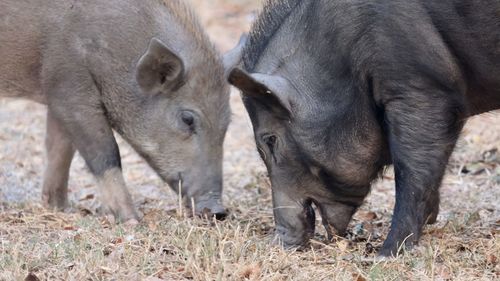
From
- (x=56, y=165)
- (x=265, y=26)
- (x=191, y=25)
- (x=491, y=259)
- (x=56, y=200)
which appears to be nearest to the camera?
(x=491, y=259)

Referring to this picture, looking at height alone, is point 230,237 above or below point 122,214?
above

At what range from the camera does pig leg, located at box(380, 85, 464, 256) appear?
602cm

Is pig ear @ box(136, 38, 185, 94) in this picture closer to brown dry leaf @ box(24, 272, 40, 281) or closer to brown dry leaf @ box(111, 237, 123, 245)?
brown dry leaf @ box(111, 237, 123, 245)

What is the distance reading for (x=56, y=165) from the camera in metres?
8.30

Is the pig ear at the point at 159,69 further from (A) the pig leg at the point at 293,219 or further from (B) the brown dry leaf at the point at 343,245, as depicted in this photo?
(B) the brown dry leaf at the point at 343,245

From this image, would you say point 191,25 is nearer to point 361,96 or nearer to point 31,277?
point 361,96

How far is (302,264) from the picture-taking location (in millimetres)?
5828

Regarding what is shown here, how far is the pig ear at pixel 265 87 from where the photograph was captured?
614cm

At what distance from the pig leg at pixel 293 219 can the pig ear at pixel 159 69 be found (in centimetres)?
138

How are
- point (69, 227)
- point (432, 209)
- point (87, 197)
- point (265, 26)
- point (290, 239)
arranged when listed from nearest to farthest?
point (290, 239) → point (265, 26) → point (69, 227) → point (432, 209) → point (87, 197)

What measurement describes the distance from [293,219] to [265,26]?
1283 mm

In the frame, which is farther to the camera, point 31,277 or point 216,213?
point 216,213

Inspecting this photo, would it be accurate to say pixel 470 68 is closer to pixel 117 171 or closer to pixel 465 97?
pixel 465 97

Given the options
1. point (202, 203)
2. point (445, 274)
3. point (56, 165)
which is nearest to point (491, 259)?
point (445, 274)
